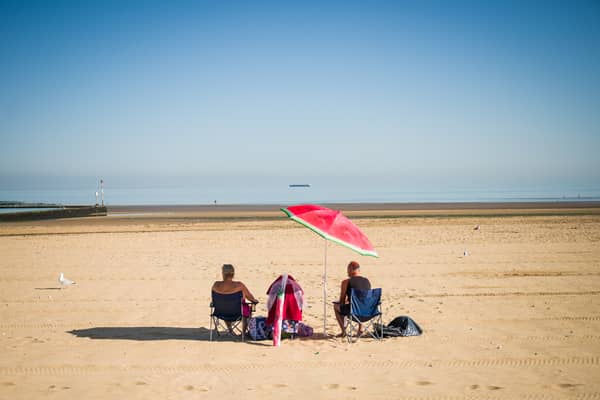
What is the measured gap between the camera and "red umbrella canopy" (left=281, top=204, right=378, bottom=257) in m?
6.21

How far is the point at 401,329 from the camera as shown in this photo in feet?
23.2

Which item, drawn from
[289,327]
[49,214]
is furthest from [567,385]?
[49,214]

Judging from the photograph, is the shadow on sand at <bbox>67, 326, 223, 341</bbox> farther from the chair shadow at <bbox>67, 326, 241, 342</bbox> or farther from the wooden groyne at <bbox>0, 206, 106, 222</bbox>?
the wooden groyne at <bbox>0, 206, 106, 222</bbox>

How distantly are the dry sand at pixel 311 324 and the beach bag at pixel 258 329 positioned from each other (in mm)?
162

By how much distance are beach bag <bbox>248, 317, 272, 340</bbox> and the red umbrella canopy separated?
1.65 metres

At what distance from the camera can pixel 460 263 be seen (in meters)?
13.5

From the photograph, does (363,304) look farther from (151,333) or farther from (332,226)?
(151,333)

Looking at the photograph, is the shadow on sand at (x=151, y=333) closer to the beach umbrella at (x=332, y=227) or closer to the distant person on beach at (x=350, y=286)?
the distant person on beach at (x=350, y=286)

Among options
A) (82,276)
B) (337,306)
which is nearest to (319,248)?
(82,276)

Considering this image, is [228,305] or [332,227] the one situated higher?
[332,227]

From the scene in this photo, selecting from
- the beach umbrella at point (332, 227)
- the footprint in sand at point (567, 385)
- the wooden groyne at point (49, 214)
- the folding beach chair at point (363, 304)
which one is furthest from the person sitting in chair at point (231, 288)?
the wooden groyne at point (49, 214)

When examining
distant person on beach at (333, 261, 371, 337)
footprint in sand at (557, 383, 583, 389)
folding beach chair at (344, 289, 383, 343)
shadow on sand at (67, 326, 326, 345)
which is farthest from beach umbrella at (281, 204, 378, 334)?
footprint in sand at (557, 383, 583, 389)

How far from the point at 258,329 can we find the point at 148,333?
176 centimetres

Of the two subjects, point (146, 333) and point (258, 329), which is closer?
point (258, 329)
